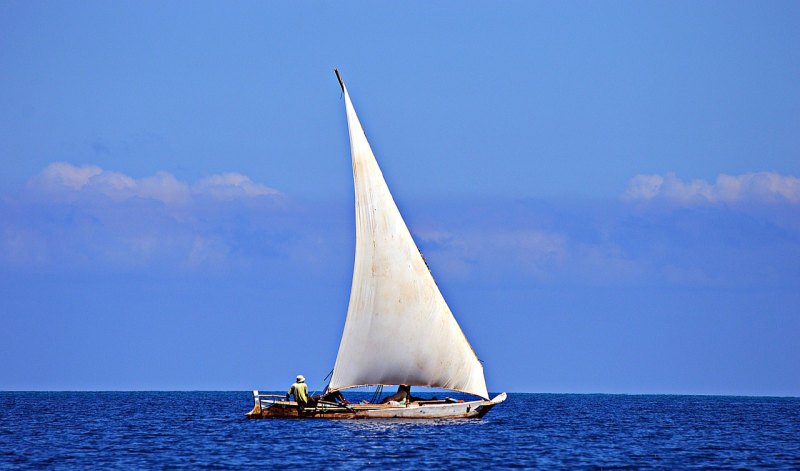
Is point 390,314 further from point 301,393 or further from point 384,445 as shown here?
point 384,445

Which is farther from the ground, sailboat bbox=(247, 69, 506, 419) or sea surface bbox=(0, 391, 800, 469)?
sailboat bbox=(247, 69, 506, 419)

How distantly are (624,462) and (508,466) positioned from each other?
17.0ft

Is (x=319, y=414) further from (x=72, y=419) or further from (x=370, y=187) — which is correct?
(x=72, y=419)

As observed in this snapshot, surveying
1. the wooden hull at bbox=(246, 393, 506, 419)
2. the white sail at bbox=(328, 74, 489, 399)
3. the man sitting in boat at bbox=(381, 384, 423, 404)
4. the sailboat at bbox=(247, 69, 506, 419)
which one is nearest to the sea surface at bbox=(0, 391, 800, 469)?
the wooden hull at bbox=(246, 393, 506, 419)

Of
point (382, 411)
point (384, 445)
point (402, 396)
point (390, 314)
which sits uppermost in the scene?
point (390, 314)

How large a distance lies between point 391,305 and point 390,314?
427 millimetres

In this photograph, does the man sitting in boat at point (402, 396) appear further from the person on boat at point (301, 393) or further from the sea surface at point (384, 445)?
the person on boat at point (301, 393)

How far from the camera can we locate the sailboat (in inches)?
2336

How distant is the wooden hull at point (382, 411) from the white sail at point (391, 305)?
4.57 ft

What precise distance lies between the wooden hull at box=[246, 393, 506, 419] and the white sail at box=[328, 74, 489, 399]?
1392mm

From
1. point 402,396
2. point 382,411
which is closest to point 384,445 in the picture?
point 382,411

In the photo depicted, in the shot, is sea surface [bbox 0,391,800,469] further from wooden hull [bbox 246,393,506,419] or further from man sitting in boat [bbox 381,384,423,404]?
man sitting in boat [bbox 381,384,423,404]

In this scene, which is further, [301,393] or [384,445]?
[301,393]

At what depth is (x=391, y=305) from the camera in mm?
59375
